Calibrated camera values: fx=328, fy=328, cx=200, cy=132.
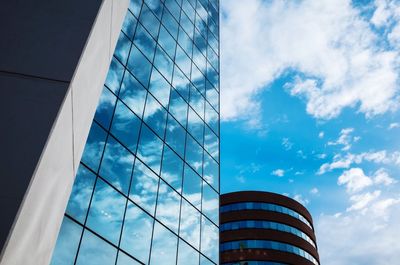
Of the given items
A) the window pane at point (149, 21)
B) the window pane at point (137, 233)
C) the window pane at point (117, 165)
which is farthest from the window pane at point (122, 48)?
the window pane at point (137, 233)

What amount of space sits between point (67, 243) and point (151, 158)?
5702 millimetres

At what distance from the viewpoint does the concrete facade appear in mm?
2420

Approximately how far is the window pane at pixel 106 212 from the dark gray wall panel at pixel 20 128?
8.55 meters

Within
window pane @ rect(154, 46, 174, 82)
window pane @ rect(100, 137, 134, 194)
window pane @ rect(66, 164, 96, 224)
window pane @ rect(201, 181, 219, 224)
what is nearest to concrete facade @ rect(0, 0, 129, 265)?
window pane @ rect(66, 164, 96, 224)

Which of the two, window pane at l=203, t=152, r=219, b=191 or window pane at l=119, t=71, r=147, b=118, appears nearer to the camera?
window pane at l=119, t=71, r=147, b=118

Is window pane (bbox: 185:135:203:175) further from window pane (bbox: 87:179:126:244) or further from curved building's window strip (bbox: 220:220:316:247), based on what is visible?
curved building's window strip (bbox: 220:220:316:247)

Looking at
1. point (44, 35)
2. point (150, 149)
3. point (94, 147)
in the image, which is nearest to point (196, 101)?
point (150, 149)

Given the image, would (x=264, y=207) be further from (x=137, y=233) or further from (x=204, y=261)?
(x=137, y=233)

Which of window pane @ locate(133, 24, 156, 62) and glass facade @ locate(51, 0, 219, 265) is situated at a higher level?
window pane @ locate(133, 24, 156, 62)

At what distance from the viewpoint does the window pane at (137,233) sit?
11.8 meters

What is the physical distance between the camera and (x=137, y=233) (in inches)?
485

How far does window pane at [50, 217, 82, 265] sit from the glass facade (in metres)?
0.03

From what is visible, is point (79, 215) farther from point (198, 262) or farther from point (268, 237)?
point (268, 237)

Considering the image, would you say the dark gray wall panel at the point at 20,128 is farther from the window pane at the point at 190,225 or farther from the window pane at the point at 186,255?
the window pane at the point at 190,225
